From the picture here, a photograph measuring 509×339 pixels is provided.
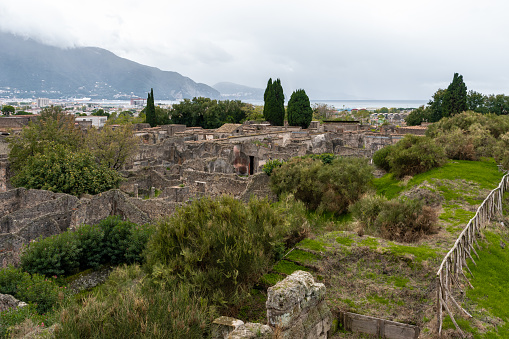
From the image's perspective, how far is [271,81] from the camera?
63125 millimetres

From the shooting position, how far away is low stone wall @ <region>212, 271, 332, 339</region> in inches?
238

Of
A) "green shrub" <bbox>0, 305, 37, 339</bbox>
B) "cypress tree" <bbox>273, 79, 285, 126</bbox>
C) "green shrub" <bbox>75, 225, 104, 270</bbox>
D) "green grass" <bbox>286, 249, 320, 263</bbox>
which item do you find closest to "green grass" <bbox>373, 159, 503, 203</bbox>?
"green grass" <bbox>286, 249, 320, 263</bbox>

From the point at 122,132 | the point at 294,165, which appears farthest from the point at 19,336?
the point at 122,132

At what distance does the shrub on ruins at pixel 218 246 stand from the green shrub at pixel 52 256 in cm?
436

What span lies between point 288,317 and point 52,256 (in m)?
9.19

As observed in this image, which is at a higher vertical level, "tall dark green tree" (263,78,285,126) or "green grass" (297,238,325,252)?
"tall dark green tree" (263,78,285,126)

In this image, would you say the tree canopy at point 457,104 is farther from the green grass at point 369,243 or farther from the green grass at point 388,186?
the green grass at point 369,243

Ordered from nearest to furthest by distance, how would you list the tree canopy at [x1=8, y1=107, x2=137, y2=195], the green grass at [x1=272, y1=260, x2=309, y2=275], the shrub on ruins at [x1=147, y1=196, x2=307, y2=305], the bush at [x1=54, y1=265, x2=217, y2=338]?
the bush at [x1=54, y1=265, x2=217, y2=338] → the shrub on ruins at [x1=147, y1=196, x2=307, y2=305] → the green grass at [x1=272, y1=260, x2=309, y2=275] → the tree canopy at [x1=8, y1=107, x2=137, y2=195]

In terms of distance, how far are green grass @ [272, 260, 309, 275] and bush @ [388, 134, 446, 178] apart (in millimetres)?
14707

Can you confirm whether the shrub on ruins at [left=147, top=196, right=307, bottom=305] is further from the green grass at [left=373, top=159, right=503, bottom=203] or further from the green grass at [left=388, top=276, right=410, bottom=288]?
the green grass at [left=373, top=159, right=503, bottom=203]

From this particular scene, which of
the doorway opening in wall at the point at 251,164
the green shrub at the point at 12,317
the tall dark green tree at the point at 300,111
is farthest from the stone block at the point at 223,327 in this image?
the tall dark green tree at the point at 300,111

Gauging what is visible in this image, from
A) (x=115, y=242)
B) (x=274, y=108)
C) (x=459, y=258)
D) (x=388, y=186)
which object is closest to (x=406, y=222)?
(x=459, y=258)

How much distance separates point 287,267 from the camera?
9.86m

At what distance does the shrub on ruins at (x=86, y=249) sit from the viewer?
1183 cm
